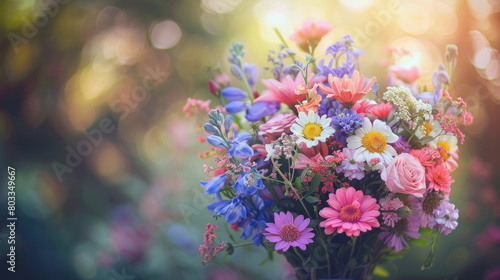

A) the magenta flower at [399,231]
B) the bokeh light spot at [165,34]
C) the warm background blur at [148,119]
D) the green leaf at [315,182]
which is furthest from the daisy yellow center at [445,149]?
the bokeh light spot at [165,34]

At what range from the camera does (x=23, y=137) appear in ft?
3.89

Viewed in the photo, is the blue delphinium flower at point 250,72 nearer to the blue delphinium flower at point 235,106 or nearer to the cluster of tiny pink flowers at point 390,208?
Answer: the blue delphinium flower at point 235,106

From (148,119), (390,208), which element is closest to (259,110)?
(390,208)

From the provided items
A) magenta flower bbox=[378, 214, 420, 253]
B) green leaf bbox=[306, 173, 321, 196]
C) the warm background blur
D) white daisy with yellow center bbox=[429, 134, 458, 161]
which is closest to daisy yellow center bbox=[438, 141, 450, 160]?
white daisy with yellow center bbox=[429, 134, 458, 161]

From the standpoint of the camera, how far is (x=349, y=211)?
23.4 inches

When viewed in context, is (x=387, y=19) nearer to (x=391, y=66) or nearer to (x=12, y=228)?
(x=391, y=66)

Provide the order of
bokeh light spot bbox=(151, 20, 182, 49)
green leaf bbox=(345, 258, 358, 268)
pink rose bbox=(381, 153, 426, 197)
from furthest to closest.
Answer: bokeh light spot bbox=(151, 20, 182, 49)
green leaf bbox=(345, 258, 358, 268)
pink rose bbox=(381, 153, 426, 197)

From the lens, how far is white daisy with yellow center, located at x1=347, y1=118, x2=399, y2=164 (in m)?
0.60

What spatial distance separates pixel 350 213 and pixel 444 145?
0.21 meters

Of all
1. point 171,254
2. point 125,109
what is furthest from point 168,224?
point 125,109

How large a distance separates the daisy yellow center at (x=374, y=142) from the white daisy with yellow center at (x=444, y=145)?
12cm

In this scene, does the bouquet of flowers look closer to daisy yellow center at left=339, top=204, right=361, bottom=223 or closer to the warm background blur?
daisy yellow center at left=339, top=204, right=361, bottom=223

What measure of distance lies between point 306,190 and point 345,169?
2.8 inches

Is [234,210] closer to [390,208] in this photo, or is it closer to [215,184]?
[215,184]
